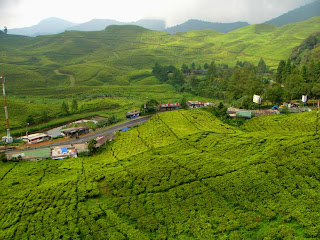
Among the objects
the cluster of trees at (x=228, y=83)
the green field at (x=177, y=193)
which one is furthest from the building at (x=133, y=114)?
the cluster of trees at (x=228, y=83)

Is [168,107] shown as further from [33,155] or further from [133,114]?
[33,155]

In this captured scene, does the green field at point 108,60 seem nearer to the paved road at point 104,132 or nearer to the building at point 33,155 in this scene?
the paved road at point 104,132

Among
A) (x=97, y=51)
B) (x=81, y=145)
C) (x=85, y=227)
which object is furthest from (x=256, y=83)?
(x=97, y=51)

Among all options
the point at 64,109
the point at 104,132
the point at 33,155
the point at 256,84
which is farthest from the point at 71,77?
the point at 33,155

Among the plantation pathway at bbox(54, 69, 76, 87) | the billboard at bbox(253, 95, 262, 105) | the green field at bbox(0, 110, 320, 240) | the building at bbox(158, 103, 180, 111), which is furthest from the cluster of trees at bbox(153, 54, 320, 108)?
the plantation pathway at bbox(54, 69, 76, 87)

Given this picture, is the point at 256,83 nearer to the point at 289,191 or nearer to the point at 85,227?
the point at 289,191

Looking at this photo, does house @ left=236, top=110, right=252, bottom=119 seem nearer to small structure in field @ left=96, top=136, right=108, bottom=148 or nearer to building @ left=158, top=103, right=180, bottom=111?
building @ left=158, top=103, right=180, bottom=111
